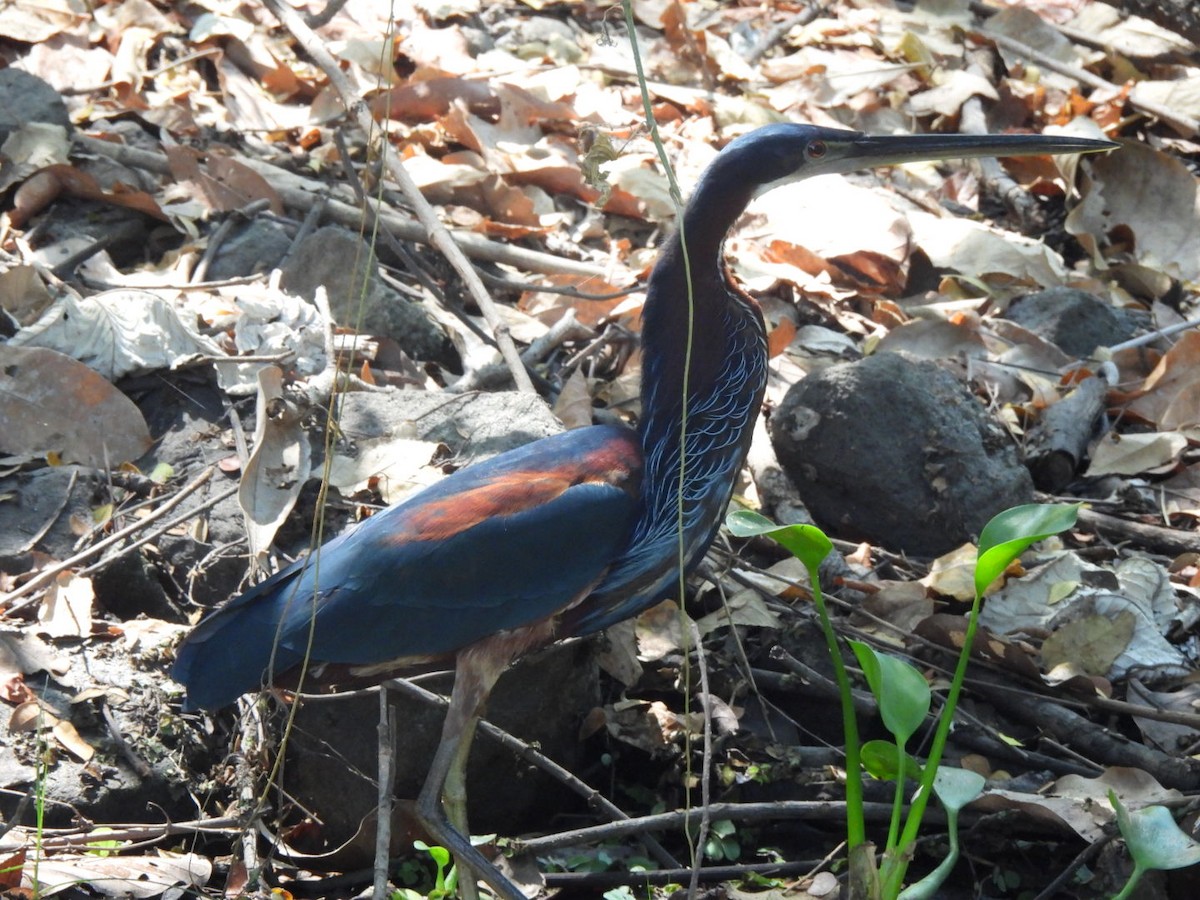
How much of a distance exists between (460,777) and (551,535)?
2.10 feet

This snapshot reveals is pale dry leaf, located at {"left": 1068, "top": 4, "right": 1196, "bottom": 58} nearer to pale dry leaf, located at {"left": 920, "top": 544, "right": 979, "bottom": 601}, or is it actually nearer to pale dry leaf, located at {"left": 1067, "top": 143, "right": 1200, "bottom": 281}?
pale dry leaf, located at {"left": 1067, "top": 143, "right": 1200, "bottom": 281}

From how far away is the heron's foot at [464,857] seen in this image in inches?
121

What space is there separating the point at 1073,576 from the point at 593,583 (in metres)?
1.54

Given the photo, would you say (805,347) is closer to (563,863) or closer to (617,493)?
(617,493)

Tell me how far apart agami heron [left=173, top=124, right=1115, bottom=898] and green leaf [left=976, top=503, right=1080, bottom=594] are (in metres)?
0.84

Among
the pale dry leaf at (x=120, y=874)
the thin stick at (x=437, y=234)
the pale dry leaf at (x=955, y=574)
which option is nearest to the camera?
the pale dry leaf at (x=120, y=874)

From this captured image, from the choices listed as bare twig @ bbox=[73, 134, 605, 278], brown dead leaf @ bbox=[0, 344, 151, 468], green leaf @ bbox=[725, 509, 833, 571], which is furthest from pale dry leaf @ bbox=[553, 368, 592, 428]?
green leaf @ bbox=[725, 509, 833, 571]

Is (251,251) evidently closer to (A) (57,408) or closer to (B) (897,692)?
(A) (57,408)

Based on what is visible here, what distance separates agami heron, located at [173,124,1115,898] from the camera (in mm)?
3199

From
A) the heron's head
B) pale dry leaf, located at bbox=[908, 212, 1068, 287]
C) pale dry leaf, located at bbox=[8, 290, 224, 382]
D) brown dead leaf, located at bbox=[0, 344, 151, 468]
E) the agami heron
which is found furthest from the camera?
pale dry leaf, located at bbox=[908, 212, 1068, 287]

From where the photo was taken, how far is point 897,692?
2.74 metres

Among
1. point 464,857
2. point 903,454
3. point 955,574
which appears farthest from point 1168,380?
point 464,857

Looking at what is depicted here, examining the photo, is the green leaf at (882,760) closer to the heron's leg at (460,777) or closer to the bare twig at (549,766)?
the bare twig at (549,766)

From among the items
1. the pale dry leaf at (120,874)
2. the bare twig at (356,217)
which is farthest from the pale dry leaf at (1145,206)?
the pale dry leaf at (120,874)
